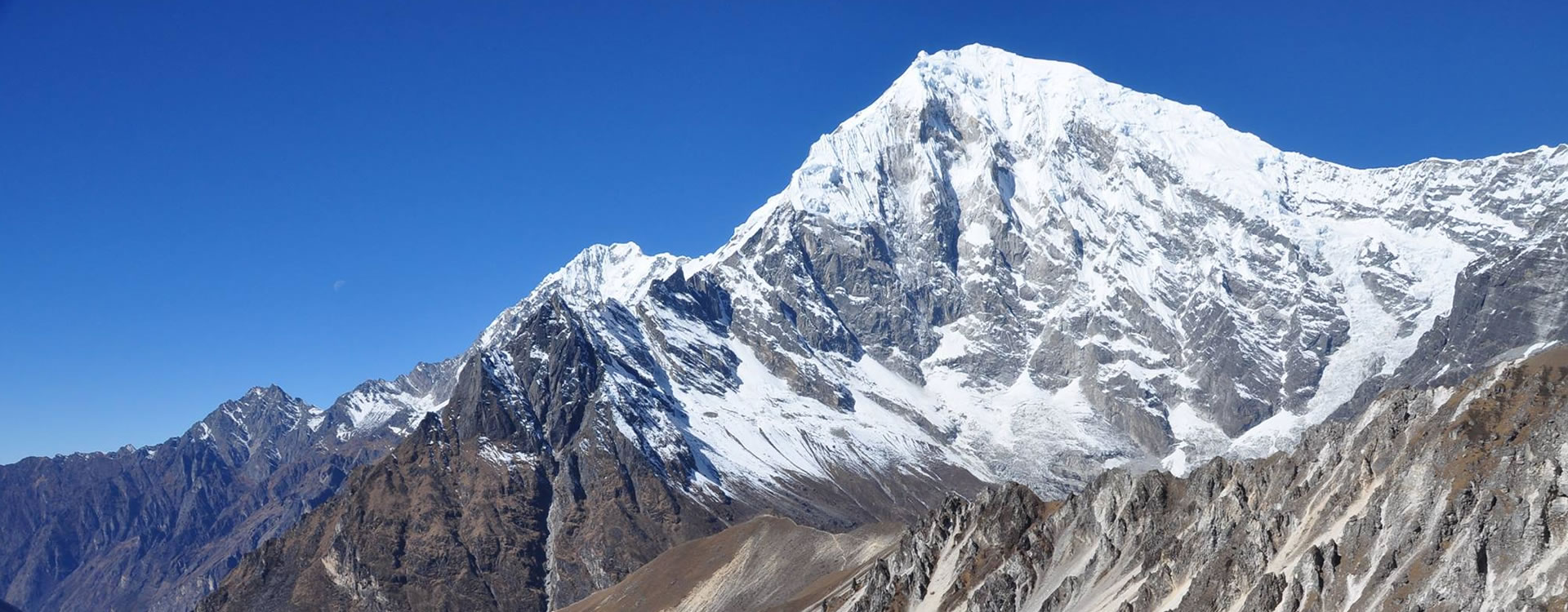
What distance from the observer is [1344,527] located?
133875mm

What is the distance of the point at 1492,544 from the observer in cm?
11638

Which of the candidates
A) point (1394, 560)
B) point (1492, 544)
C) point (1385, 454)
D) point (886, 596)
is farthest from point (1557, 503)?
point (886, 596)

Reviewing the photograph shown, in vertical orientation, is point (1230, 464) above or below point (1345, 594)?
above

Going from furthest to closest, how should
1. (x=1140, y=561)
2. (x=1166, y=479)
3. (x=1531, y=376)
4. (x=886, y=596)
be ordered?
(x=886, y=596) → (x=1166, y=479) → (x=1140, y=561) → (x=1531, y=376)

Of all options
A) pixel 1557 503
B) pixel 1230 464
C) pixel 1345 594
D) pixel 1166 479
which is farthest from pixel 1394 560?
pixel 1166 479

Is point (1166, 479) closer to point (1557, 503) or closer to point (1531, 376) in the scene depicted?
point (1531, 376)

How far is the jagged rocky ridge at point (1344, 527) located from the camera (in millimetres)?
116562

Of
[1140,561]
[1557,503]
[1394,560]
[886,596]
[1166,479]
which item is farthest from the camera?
[886,596]

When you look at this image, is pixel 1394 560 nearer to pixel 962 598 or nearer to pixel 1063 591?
pixel 1063 591

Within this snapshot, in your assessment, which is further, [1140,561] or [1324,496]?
[1140,561]

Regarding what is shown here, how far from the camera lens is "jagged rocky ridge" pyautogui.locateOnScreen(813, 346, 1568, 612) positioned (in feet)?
382

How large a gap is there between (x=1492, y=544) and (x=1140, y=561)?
167ft

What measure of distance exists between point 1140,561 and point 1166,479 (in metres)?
15.3

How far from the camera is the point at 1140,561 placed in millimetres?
163875
